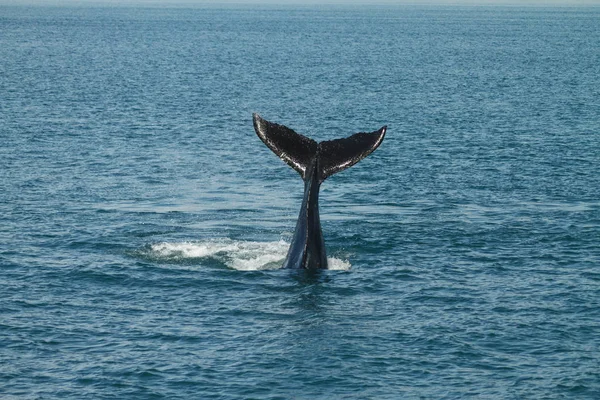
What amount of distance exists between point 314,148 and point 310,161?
39 cm

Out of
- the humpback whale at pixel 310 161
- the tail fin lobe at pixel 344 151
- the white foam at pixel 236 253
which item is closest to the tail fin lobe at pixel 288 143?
the humpback whale at pixel 310 161

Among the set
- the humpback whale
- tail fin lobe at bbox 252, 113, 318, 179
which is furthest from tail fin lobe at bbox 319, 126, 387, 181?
tail fin lobe at bbox 252, 113, 318, 179

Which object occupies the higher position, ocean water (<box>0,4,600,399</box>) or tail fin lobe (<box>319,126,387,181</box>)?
tail fin lobe (<box>319,126,387,181</box>)

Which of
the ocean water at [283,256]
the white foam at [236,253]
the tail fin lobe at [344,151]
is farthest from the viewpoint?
the white foam at [236,253]

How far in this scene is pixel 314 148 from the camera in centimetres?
3250

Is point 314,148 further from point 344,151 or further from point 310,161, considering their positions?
point 344,151

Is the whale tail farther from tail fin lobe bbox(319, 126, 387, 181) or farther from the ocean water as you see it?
the ocean water

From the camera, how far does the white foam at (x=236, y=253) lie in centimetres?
3381

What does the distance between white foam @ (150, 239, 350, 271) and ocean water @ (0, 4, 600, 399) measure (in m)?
0.10

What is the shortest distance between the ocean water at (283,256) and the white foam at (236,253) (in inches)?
3.8

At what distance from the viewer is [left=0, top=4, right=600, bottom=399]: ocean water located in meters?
25.9

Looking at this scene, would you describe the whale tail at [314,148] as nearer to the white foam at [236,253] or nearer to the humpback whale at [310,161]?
the humpback whale at [310,161]

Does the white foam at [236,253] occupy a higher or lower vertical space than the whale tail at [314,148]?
lower

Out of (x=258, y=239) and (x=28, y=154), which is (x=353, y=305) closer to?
(x=258, y=239)
